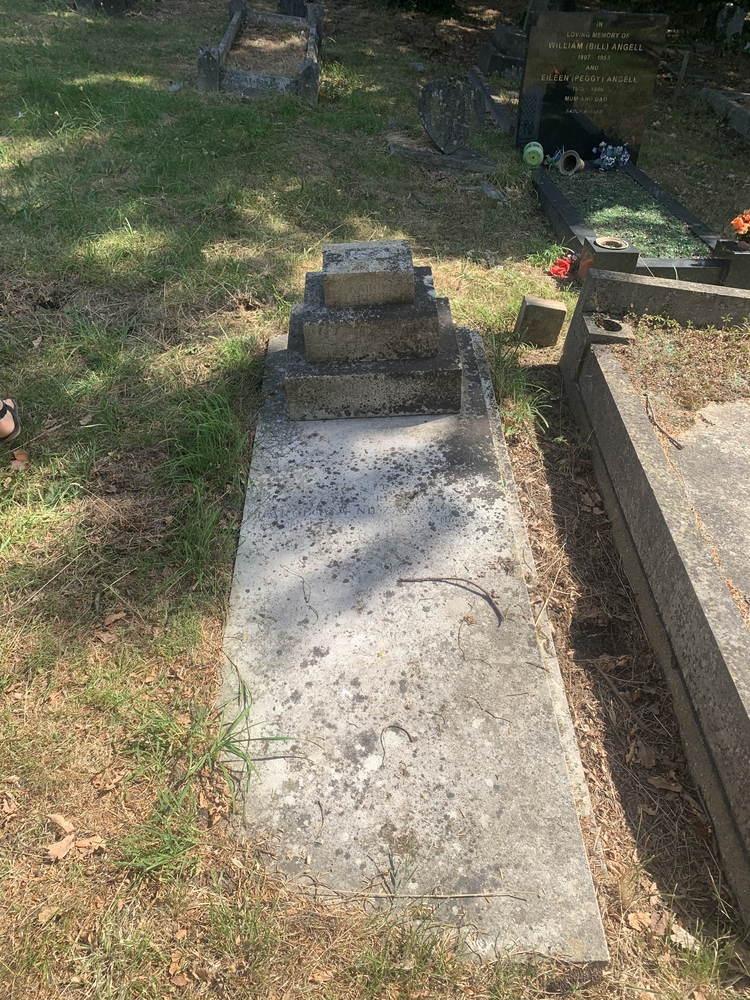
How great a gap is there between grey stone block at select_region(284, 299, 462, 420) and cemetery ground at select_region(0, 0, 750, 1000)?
351 mm

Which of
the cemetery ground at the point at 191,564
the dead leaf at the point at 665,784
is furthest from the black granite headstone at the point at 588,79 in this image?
the dead leaf at the point at 665,784

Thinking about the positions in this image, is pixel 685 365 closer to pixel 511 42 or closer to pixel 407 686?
pixel 407 686

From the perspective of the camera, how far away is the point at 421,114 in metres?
6.44

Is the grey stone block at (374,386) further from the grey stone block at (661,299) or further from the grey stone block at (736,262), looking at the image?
the grey stone block at (736,262)

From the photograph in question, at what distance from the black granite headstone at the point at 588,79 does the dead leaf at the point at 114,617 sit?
6.41 metres

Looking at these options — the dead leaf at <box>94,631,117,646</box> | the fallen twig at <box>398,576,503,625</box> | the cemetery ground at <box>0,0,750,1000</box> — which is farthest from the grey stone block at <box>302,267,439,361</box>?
the dead leaf at <box>94,631,117,646</box>

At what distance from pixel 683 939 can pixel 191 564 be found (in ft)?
6.93

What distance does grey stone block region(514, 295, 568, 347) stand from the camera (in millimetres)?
3967

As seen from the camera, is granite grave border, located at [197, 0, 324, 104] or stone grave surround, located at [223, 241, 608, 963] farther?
granite grave border, located at [197, 0, 324, 104]

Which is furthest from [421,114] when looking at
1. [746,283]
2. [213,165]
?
[746,283]

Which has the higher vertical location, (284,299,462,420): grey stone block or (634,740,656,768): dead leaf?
(284,299,462,420): grey stone block

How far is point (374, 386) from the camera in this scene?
10.7 ft

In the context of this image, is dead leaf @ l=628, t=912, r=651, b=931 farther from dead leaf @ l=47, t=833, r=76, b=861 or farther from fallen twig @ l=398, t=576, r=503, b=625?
dead leaf @ l=47, t=833, r=76, b=861

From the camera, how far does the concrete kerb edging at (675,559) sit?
1921 millimetres
